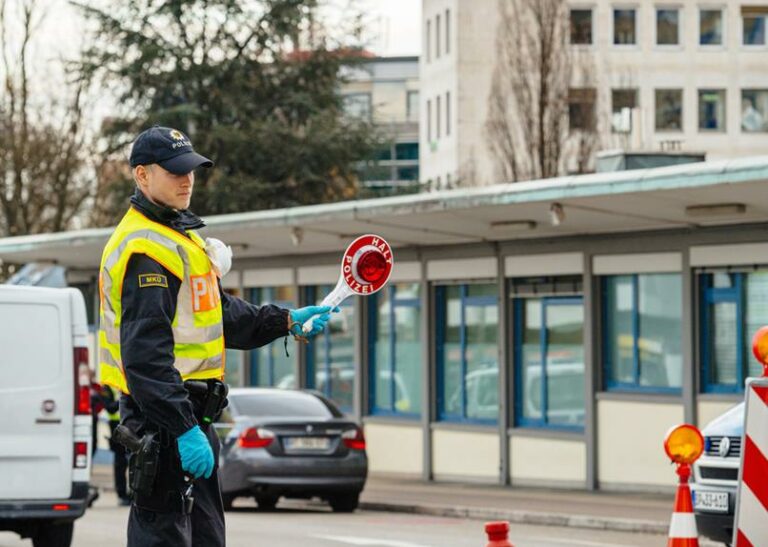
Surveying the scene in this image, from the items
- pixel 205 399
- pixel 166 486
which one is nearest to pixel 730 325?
pixel 205 399

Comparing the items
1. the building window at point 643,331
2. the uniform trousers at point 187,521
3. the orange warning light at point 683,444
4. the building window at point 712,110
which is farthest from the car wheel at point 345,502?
the building window at point 712,110

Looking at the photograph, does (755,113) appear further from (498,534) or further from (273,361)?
(498,534)

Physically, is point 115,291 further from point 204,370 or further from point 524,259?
point 524,259

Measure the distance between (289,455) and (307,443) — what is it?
0.83ft

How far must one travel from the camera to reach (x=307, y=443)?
22.2 metres

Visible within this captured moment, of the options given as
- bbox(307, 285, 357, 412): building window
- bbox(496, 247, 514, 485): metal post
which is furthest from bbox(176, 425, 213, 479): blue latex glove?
bbox(307, 285, 357, 412): building window

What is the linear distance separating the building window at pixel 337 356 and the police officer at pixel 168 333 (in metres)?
23.3

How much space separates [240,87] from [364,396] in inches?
780

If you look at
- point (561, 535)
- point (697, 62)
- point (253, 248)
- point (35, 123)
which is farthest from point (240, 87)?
point (697, 62)

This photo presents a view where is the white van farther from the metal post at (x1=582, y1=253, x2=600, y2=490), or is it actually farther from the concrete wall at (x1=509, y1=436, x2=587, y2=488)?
the concrete wall at (x1=509, y1=436, x2=587, y2=488)

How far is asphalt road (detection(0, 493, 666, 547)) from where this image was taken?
17.1m

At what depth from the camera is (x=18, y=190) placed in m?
52.6

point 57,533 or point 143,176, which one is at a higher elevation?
point 143,176

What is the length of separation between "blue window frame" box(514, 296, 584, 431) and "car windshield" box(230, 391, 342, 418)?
3.59m
